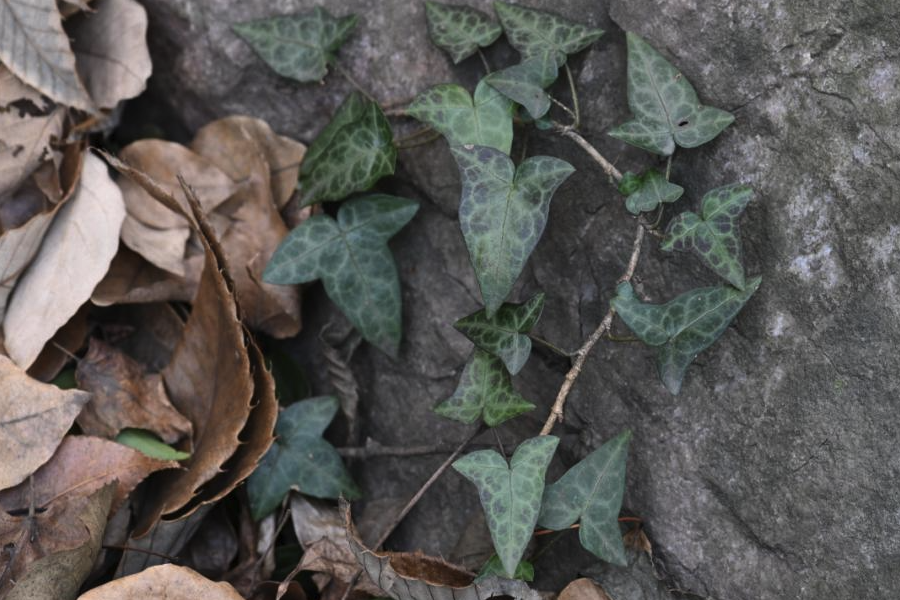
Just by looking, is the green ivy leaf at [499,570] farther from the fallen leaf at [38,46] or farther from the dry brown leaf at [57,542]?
the fallen leaf at [38,46]

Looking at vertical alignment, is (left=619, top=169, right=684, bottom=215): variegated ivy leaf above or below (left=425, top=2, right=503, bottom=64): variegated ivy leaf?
below

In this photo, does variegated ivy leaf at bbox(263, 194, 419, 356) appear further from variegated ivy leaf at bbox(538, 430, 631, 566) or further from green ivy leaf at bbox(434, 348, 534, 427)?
variegated ivy leaf at bbox(538, 430, 631, 566)

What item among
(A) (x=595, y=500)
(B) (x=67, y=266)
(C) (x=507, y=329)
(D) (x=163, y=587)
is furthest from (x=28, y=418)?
(A) (x=595, y=500)

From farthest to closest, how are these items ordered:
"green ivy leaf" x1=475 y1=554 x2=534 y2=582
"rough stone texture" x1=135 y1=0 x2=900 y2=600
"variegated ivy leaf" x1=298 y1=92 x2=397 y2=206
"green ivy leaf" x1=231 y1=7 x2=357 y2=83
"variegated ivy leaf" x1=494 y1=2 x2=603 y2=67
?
"green ivy leaf" x1=231 y1=7 x2=357 y2=83 < "variegated ivy leaf" x1=298 y1=92 x2=397 y2=206 < "variegated ivy leaf" x1=494 y1=2 x2=603 y2=67 < "green ivy leaf" x1=475 y1=554 x2=534 y2=582 < "rough stone texture" x1=135 y1=0 x2=900 y2=600

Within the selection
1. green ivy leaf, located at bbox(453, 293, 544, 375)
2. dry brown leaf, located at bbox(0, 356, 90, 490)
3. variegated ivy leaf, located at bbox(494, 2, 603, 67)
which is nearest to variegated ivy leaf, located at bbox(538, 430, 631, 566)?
green ivy leaf, located at bbox(453, 293, 544, 375)

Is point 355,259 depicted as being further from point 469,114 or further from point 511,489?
point 511,489

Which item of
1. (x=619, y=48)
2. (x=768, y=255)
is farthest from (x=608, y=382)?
(x=619, y=48)
